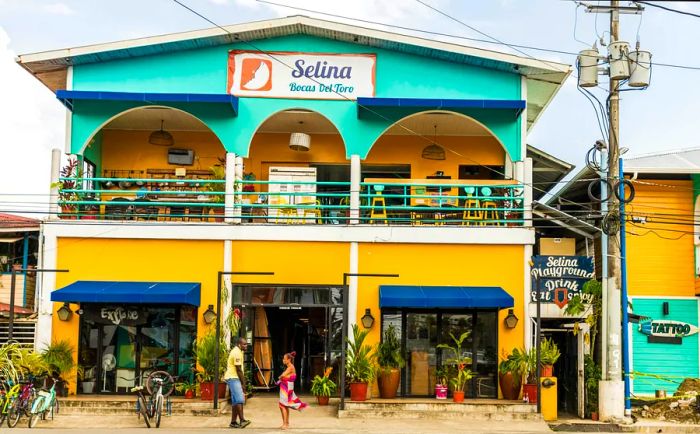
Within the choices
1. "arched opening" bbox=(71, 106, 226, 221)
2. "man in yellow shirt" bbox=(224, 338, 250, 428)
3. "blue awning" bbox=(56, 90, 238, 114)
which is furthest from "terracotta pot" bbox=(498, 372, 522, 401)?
"blue awning" bbox=(56, 90, 238, 114)

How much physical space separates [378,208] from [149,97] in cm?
578

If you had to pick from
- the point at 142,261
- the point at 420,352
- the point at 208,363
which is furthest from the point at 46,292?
the point at 420,352

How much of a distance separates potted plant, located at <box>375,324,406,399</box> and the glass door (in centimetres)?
51

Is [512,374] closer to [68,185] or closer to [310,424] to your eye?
[310,424]

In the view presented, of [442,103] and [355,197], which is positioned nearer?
[355,197]

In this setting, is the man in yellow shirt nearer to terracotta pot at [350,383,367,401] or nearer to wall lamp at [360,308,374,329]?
terracotta pot at [350,383,367,401]

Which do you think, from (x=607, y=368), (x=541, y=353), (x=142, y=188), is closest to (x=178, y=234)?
(x=142, y=188)

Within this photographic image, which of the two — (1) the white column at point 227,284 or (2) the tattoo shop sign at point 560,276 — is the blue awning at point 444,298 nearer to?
(2) the tattoo shop sign at point 560,276

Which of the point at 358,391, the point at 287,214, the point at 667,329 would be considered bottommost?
the point at 358,391

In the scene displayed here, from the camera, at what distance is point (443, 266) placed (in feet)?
66.3

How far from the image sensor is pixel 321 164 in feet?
77.0

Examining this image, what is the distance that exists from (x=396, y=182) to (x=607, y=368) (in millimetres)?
6145

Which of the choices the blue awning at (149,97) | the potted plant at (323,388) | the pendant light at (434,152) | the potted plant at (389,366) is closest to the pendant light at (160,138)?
the blue awning at (149,97)

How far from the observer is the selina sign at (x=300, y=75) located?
826 inches
